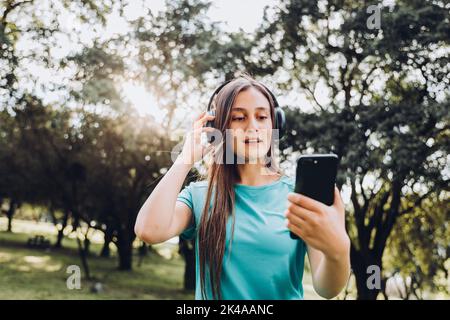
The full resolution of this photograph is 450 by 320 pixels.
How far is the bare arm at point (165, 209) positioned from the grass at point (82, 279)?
16.6 metres

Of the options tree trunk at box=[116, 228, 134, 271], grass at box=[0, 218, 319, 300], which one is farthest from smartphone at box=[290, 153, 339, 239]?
tree trunk at box=[116, 228, 134, 271]

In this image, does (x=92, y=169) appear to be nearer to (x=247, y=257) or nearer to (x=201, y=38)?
(x=201, y=38)

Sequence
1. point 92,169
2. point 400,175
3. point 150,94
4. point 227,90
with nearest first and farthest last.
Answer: point 227,90, point 400,175, point 150,94, point 92,169

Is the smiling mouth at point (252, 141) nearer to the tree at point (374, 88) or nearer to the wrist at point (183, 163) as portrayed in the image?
the wrist at point (183, 163)

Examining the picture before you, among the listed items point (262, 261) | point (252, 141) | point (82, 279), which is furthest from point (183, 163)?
point (82, 279)

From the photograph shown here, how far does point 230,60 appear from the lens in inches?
504

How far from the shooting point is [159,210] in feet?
5.17

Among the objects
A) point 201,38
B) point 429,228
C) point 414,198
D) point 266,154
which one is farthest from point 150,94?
point 266,154

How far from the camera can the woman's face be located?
1784 mm

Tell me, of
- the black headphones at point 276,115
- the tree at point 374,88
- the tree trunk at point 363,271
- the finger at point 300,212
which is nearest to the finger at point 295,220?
the finger at point 300,212

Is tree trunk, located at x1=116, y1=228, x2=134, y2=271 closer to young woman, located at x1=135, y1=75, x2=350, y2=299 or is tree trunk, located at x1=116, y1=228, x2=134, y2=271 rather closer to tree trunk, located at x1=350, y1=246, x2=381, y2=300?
tree trunk, located at x1=350, y1=246, x2=381, y2=300

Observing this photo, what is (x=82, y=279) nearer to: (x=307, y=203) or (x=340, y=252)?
(x=340, y=252)

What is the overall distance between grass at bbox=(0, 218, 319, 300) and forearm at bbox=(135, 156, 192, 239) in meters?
16.6

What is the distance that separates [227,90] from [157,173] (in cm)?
1899
